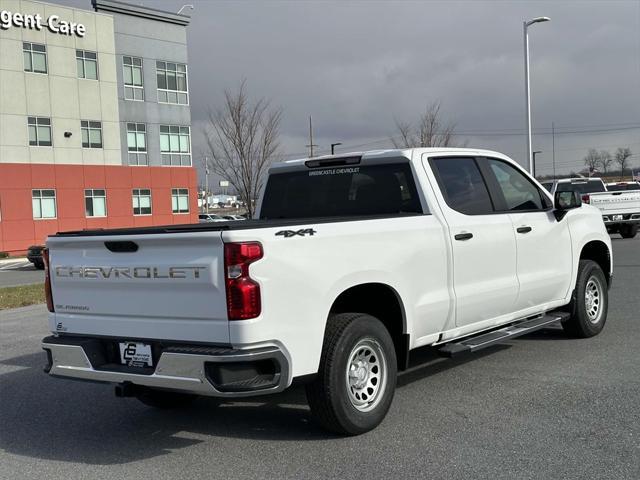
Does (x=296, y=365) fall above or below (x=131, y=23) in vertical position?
below

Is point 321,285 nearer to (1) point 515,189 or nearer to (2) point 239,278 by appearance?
(2) point 239,278

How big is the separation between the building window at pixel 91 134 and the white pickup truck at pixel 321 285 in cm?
3630

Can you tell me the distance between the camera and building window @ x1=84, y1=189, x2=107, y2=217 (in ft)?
133

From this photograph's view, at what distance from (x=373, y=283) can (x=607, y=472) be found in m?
1.90

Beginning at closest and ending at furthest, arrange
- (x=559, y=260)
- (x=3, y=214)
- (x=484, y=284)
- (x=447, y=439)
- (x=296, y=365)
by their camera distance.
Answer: (x=296, y=365), (x=447, y=439), (x=484, y=284), (x=559, y=260), (x=3, y=214)

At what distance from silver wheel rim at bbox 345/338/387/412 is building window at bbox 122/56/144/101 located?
40425 mm

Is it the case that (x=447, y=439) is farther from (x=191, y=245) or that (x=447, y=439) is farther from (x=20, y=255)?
(x=20, y=255)

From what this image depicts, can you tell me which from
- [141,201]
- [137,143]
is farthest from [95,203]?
[137,143]

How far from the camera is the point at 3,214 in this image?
120 ft

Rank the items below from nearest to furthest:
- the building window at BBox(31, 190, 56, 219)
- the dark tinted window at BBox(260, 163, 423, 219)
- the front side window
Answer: the dark tinted window at BBox(260, 163, 423, 219) → the front side window → the building window at BBox(31, 190, 56, 219)

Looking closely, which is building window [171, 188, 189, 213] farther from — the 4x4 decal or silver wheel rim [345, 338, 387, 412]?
the 4x4 decal

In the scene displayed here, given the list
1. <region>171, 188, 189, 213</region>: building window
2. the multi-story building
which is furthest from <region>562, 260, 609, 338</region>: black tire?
<region>171, 188, 189, 213</region>: building window

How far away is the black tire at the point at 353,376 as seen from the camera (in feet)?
15.1

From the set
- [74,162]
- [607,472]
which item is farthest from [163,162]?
[607,472]
